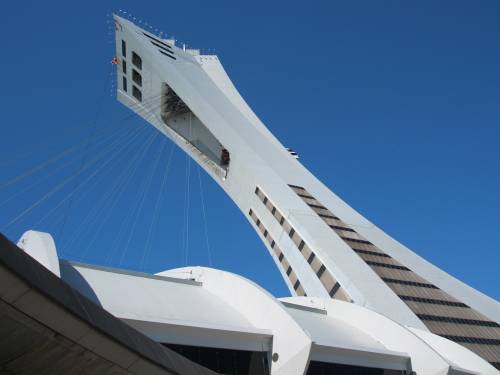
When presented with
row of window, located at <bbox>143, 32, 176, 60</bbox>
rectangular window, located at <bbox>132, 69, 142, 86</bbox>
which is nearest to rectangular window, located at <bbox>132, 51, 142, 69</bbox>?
rectangular window, located at <bbox>132, 69, 142, 86</bbox>

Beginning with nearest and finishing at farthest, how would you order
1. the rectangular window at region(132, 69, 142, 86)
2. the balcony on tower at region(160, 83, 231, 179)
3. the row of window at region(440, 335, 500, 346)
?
the row of window at region(440, 335, 500, 346)
the balcony on tower at region(160, 83, 231, 179)
the rectangular window at region(132, 69, 142, 86)

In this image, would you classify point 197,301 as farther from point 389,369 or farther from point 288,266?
point 288,266

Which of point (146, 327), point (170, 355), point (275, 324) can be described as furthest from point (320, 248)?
point (170, 355)

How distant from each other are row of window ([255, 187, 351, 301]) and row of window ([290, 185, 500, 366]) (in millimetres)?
3023

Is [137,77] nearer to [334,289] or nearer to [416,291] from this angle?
[334,289]

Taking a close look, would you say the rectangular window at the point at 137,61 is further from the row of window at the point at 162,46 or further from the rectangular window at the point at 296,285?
the rectangular window at the point at 296,285

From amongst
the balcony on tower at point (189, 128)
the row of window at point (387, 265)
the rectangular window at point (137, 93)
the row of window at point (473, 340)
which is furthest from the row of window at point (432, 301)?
the rectangular window at point (137, 93)

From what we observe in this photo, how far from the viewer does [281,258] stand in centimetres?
3669

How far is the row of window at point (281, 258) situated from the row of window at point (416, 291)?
4110 millimetres

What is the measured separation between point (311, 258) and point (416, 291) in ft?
21.6

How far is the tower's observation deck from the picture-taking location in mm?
28234

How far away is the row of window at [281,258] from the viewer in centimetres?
3388

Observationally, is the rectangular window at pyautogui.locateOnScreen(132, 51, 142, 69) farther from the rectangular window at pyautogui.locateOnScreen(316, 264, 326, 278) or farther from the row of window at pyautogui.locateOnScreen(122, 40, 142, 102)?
the rectangular window at pyautogui.locateOnScreen(316, 264, 326, 278)

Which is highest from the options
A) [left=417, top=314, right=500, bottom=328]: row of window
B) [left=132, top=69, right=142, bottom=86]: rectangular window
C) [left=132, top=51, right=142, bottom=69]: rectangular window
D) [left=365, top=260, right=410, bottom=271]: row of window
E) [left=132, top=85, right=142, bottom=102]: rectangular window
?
[left=132, top=51, right=142, bottom=69]: rectangular window
